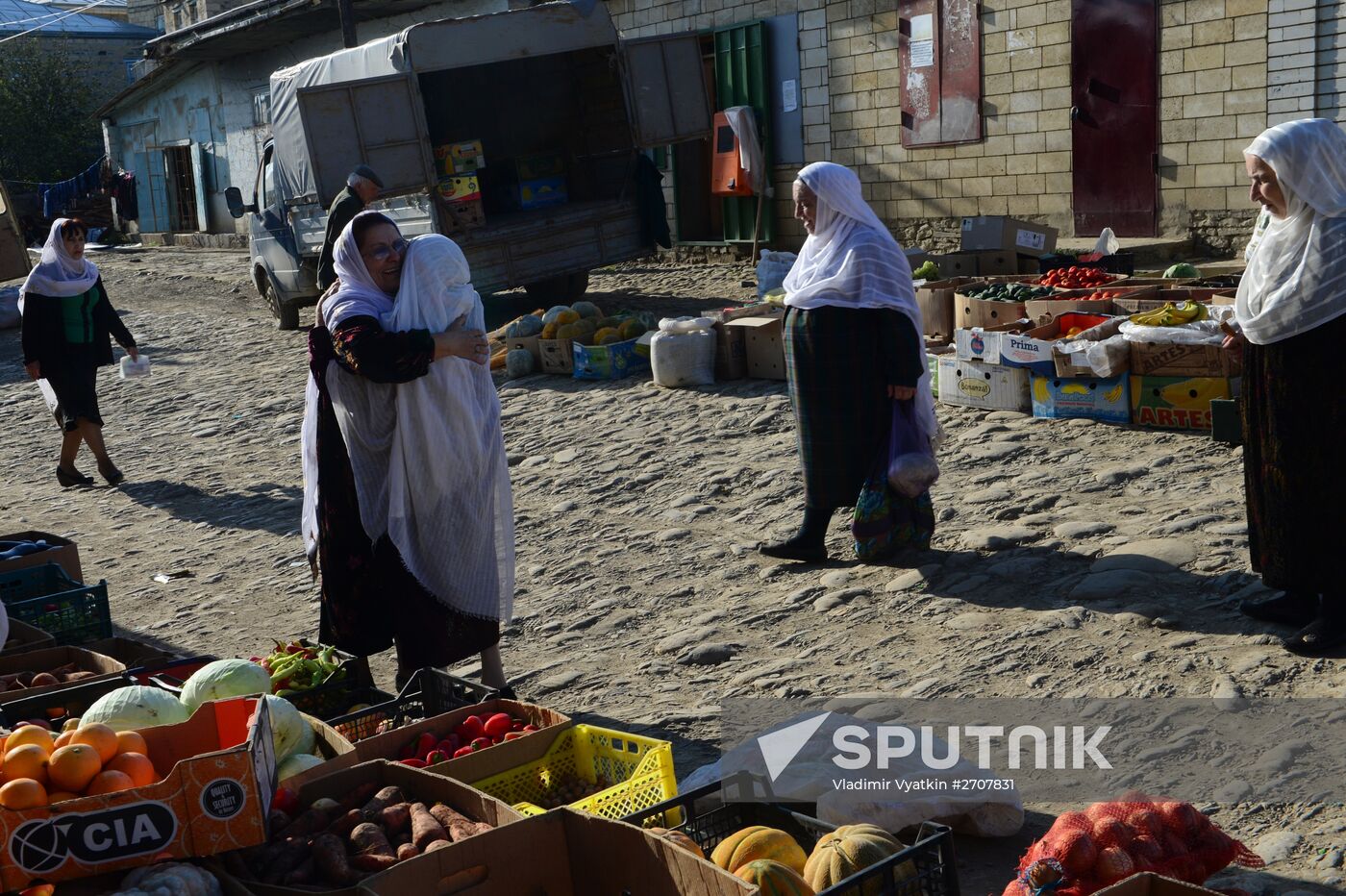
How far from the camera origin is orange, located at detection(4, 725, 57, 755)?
2.95m

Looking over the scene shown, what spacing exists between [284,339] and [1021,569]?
11.7 meters

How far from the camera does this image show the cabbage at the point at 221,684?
3.59 metres

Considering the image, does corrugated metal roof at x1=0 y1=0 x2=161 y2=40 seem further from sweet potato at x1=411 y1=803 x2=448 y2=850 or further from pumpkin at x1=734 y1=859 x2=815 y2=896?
pumpkin at x1=734 y1=859 x2=815 y2=896

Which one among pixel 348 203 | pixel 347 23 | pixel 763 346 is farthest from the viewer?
pixel 347 23

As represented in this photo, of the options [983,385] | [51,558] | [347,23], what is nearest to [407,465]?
[51,558]

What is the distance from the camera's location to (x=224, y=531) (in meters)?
8.62

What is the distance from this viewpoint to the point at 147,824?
2.69 metres

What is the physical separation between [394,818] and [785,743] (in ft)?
3.65

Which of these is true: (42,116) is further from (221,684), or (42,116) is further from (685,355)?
(221,684)

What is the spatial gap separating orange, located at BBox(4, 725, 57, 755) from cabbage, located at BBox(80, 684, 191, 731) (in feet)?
0.64

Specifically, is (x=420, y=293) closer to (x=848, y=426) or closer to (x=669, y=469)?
(x=848, y=426)

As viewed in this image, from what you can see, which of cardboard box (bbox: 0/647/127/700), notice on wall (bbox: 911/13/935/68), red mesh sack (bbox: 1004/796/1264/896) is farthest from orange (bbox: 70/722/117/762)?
notice on wall (bbox: 911/13/935/68)

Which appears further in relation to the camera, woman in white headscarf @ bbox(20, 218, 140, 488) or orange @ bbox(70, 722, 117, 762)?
woman in white headscarf @ bbox(20, 218, 140, 488)

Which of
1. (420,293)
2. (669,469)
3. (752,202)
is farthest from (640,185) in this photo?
(420,293)
